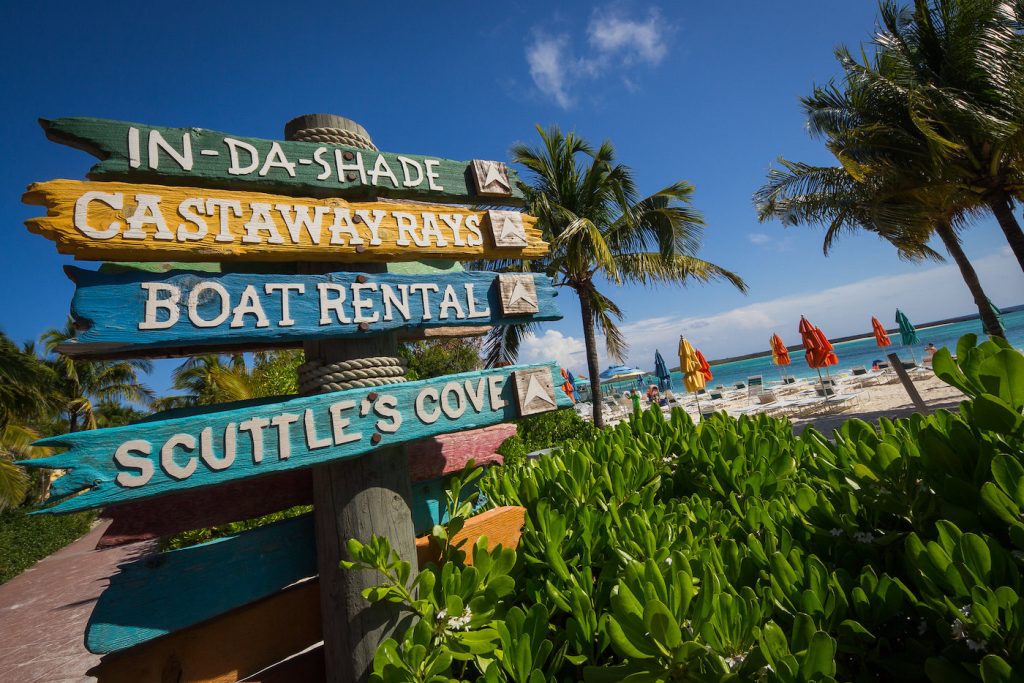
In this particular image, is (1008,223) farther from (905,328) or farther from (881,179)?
(905,328)

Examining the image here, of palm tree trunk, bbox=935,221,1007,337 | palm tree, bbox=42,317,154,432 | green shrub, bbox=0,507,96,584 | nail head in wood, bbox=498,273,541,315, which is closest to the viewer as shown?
nail head in wood, bbox=498,273,541,315

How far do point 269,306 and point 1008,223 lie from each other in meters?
12.3

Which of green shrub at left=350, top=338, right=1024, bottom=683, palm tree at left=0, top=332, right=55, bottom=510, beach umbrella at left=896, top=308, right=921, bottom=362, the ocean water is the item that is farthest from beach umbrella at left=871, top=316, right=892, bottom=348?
palm tree at left=0, top=332, right=55, bottom=510

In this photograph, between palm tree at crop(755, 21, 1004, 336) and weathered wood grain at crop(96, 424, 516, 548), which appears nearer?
weathered wood grain at crop(96, 424, 516, 548)

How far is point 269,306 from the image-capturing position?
1.39 metres

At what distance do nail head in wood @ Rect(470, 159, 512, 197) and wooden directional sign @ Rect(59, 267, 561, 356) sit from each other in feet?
1.29

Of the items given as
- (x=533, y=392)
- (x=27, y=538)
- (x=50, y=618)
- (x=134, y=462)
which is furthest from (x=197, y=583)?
(x=27, y=538)

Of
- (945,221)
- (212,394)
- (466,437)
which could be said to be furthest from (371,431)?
(212,394)

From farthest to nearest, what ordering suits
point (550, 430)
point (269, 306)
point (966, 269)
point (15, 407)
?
1. point (15, 407)
2. point (966, 269)
3. point (550, 430)
4. point (269, 306)

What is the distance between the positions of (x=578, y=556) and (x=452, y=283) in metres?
1.07

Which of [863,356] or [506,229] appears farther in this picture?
[863,356]

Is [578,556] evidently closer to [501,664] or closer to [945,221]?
[501,664]

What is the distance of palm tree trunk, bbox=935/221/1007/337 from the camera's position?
9273 millimetres

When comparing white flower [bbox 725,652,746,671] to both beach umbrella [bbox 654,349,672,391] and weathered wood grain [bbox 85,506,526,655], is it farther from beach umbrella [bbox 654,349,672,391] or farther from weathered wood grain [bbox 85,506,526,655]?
beach umbrella [bbox 654,349,672,391]
